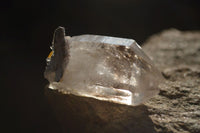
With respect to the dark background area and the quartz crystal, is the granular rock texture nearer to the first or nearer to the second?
the quartz crystal

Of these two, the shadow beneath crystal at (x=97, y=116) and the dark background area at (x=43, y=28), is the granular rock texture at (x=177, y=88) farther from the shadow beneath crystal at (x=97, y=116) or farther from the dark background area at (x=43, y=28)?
the dark background area at (x=43, y=28)

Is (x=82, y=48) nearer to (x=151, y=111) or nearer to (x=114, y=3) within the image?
(x=151, y=111)

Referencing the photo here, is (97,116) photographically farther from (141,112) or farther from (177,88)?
(177,88)

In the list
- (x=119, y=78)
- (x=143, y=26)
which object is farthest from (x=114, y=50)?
(x=143, y=26)

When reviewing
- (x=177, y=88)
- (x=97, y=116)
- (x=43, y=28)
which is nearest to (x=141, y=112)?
(x=97, y=116)

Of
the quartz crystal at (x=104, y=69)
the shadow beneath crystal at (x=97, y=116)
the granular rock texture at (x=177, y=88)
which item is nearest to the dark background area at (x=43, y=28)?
the shadow beneath crystal at (x=97, y=116)

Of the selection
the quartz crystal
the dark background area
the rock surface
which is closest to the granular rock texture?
the rock surface
